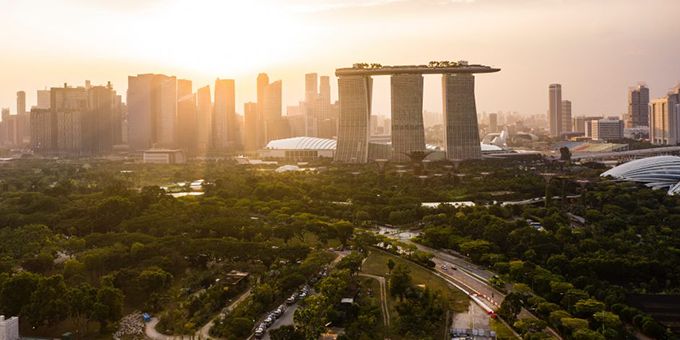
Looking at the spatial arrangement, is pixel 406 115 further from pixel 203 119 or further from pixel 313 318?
pixel 203 119

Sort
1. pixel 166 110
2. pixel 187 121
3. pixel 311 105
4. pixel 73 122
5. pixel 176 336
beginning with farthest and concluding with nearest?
pixel 311 105
pixel 187 121
pixel 166 110
pixel 73 122
pixel 176 336

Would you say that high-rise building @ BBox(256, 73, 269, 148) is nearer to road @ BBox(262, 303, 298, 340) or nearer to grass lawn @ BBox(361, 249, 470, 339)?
grass lawn @ BBox(361, 249, 470, 339)

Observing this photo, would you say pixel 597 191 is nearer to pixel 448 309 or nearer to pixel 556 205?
pixel 556 205

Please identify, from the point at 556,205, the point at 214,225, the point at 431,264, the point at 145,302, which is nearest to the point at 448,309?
the point at 431,264

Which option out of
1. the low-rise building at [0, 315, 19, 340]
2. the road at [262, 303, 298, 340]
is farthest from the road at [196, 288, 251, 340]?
the low-rise building at [0, 315, 19, 340]

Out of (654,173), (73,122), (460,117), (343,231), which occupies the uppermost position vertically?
(73,122)

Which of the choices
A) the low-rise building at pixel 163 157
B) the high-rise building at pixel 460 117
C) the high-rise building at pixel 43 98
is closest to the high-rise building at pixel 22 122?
the high-rise building at pixel 43 98

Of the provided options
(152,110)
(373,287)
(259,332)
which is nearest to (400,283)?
(373,287)
